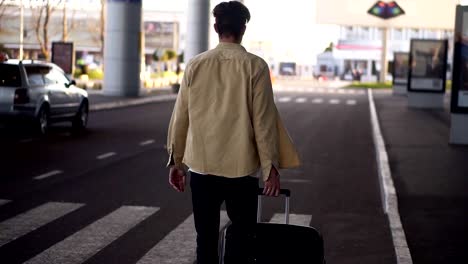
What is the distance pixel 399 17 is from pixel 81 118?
60.6 metres

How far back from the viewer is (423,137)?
23328 millimetres

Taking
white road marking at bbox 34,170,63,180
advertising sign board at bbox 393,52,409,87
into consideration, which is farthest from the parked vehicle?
advertising sign board at bbox 393,52,409,87

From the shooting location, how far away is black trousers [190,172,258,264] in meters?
5.20

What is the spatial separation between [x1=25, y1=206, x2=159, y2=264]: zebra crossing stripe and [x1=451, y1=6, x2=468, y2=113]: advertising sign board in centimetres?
1069

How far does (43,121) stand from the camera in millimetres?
22047

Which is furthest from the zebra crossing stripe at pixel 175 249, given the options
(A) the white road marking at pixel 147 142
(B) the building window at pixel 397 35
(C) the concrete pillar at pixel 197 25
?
(B) the building window at pixel 397 35

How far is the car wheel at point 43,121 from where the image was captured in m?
21.7

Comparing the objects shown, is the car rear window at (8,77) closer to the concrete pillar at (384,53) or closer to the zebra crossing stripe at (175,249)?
the zebra crossing stripe at (175,249)

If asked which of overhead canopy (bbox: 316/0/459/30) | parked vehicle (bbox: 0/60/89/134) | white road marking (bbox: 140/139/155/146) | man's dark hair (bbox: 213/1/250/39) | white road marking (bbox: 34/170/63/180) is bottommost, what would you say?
white road marking (bbox: 140/139/155/146)

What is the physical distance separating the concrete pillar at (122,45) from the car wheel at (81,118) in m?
20.2

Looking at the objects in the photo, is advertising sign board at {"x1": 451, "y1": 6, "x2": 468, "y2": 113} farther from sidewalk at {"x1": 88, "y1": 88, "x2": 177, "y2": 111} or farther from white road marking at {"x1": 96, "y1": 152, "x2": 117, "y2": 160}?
sidewalk at {"x1": 88, "y1": 88, "x2": 177, "y2": 111}

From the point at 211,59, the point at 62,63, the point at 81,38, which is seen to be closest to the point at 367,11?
the point at 81,38

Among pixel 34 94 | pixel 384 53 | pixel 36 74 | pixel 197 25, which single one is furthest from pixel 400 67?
pixel 34 94

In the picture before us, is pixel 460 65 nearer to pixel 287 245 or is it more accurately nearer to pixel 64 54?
pixel 287 245
